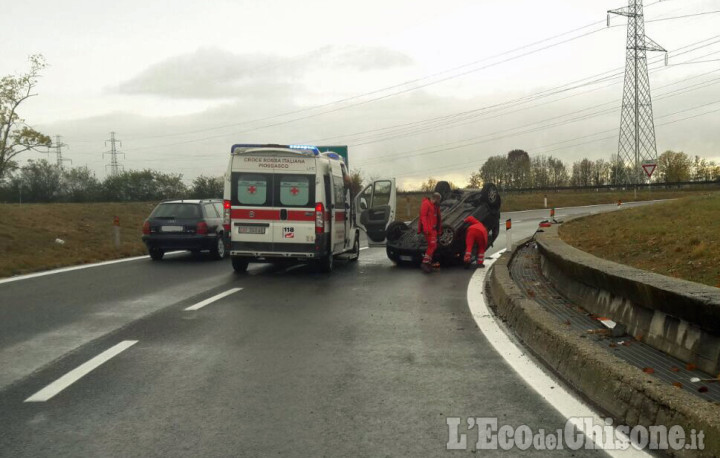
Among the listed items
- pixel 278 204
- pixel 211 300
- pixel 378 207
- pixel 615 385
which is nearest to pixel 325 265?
pixel 278 204

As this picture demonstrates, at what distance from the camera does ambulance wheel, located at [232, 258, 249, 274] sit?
1395cm

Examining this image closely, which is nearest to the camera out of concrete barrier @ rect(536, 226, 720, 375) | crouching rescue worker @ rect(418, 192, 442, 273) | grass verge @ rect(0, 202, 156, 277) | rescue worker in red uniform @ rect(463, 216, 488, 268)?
concrete barrier @ rect(536, 226, 720, 375)

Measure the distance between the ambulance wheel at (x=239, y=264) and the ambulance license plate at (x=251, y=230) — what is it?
816mm

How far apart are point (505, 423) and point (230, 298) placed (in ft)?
21.3

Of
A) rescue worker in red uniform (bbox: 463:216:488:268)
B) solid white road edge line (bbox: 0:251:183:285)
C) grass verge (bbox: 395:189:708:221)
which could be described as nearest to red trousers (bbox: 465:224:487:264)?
rescue worker in red uniform (bbox: 463:216:488:268)

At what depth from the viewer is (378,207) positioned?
16.9 metres

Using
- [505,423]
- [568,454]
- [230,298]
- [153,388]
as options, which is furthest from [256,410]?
[230,298]

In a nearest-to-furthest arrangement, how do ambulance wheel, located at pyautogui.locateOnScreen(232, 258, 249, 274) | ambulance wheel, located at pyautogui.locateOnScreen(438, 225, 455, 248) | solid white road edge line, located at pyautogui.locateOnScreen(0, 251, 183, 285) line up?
solid white road edge line, located at pyautogui.locateOnScreen(0, 251, 183, 285) < ambulance wheel, located at pyautogui.locateOnScreen(232, 258, 249, 274) < ambulance wheel, located at pyautogui.locateOnScreen(438, 225, 455, 248)

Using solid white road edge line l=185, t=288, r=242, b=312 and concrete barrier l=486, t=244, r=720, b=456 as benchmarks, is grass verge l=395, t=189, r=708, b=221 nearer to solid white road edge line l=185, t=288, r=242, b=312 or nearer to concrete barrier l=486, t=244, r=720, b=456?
solid white road edge line l=185, t=288, r=242, b=312

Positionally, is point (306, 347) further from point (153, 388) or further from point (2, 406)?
point (2, 406)

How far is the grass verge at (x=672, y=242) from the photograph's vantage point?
867cm

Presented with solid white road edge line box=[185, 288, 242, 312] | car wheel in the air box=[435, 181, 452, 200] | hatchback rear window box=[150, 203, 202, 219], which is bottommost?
solid white road edge line box=[185, 288, 242, 312]

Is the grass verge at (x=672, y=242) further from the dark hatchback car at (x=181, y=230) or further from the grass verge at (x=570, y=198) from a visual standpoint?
the grass verge at (x=570, y=198)

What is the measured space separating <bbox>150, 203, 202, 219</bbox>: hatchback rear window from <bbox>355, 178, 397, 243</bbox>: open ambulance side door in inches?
164
